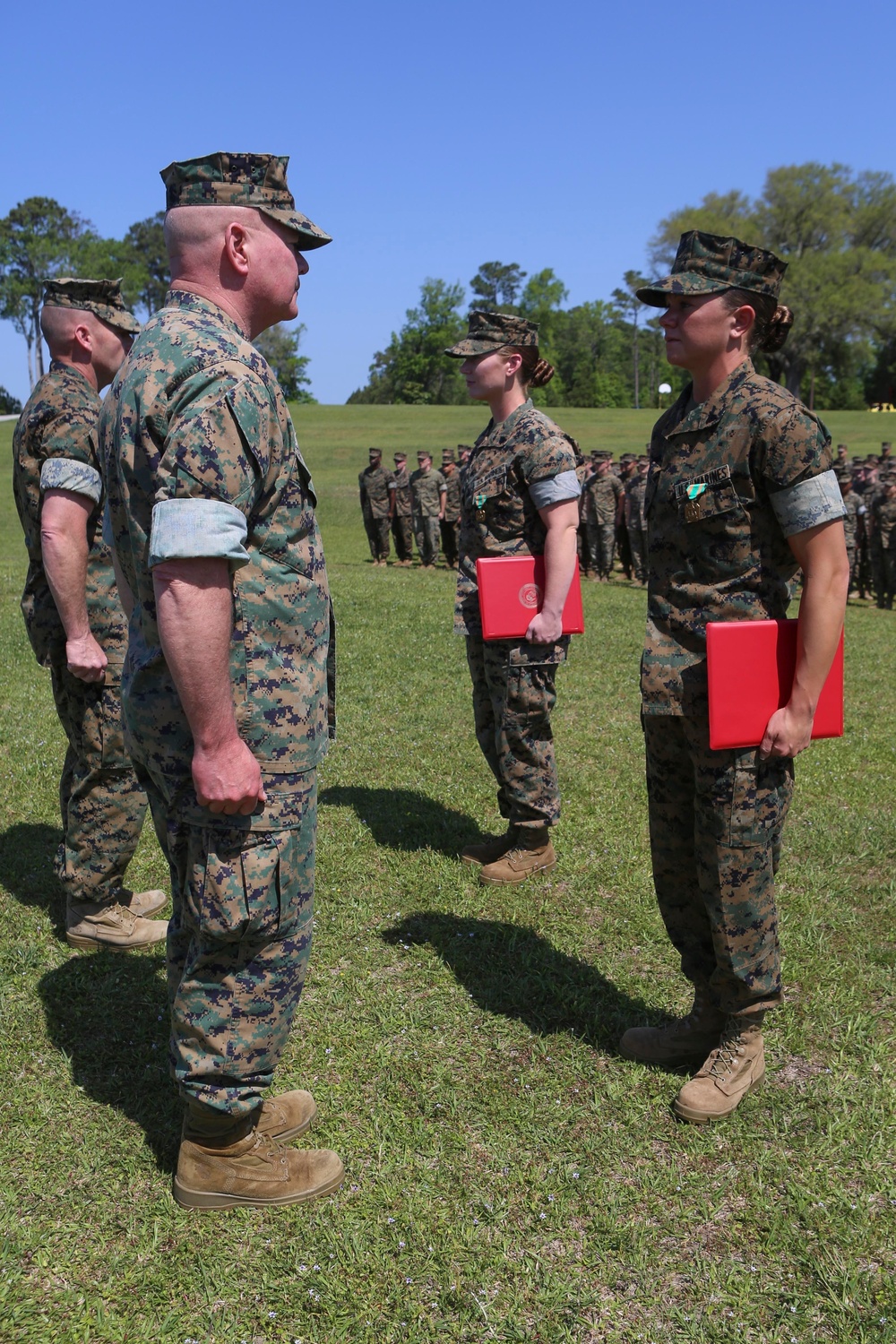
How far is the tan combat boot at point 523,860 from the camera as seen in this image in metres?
4.98

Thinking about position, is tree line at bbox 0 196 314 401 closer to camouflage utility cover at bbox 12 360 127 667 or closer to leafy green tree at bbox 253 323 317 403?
leafy green tree at bbox 253 323 317 403

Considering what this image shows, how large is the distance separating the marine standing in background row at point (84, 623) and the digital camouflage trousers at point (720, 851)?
2178 millimetres

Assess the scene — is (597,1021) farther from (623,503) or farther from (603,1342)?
(623,503)

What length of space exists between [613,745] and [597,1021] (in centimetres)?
383

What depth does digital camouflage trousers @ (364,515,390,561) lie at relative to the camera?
21250 mm

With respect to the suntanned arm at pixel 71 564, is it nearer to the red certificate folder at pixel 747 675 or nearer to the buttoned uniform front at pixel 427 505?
the red certificate folder at pixel 747 675

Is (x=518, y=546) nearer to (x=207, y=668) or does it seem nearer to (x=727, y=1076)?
(x=727, y=1076)

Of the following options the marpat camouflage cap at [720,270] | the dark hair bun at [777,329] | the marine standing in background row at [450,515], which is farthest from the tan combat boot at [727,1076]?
the marine standing in background row at [450,515]

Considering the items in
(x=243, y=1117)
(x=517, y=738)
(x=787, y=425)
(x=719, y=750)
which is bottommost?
(x=243, y=1117)

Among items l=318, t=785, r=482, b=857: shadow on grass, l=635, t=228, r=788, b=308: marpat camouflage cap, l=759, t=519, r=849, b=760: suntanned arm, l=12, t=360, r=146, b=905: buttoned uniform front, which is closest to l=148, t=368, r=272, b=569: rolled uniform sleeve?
l=635, t=228, r=788, b=308: marpat camouflage cap

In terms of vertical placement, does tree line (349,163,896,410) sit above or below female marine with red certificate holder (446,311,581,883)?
above

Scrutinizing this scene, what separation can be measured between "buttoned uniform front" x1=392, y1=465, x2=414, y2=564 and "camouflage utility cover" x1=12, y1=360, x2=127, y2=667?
1714cm

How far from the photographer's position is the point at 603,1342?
7.89 feet

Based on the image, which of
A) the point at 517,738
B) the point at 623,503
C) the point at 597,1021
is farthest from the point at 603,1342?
the point at 623,503
